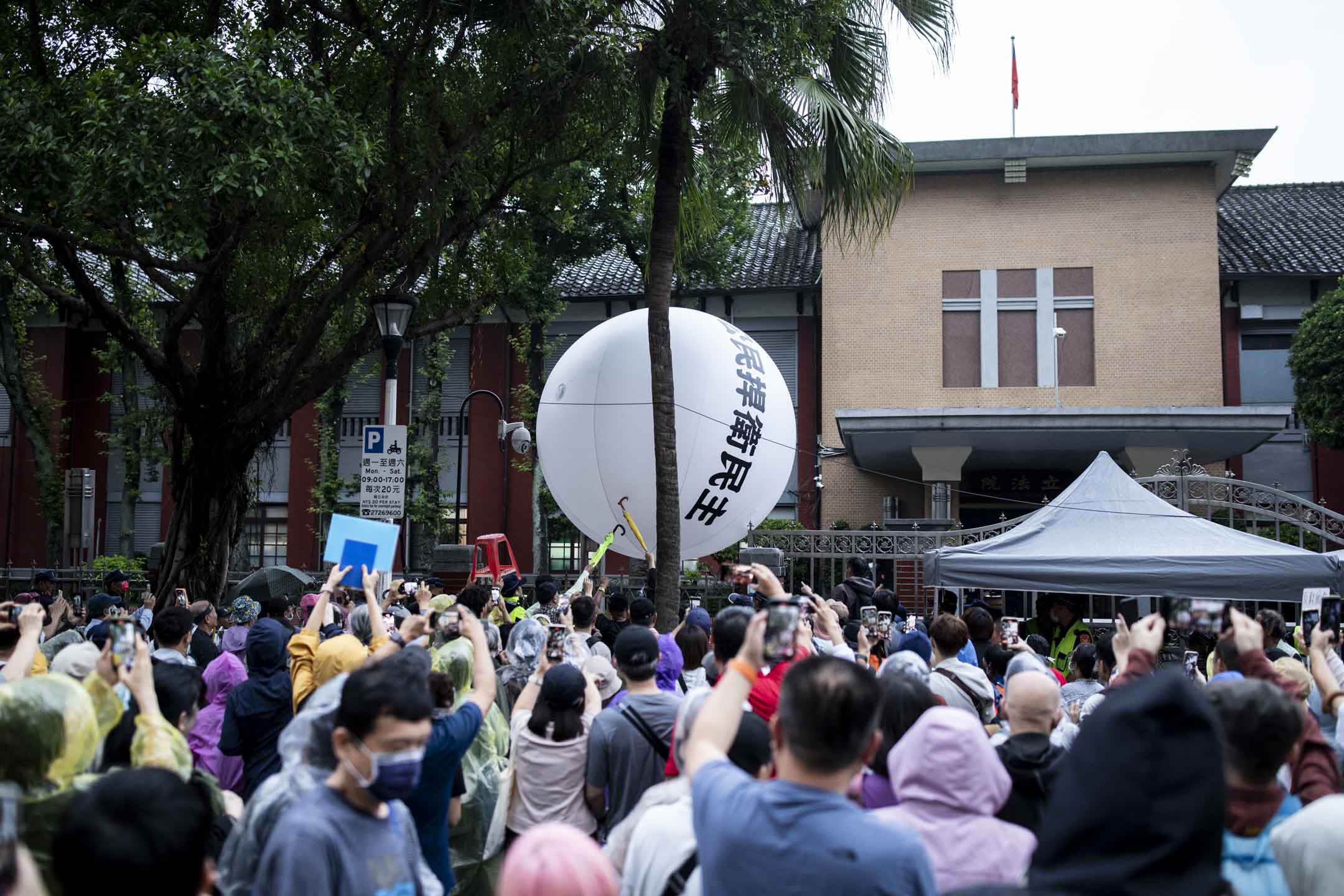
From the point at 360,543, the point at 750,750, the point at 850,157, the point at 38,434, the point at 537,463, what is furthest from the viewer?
the point at 38,434

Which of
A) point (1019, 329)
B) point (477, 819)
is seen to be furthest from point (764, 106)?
point (1019, 329)

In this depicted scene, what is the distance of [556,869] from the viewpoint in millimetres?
2369

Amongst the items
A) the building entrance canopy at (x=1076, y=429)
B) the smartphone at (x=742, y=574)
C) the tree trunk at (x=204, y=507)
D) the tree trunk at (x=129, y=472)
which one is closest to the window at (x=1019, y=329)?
the building entrance canopy at (x=1076, y=429)

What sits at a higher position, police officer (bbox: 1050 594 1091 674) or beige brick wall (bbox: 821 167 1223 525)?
beige brick wall (bbox: 821 167 1223 525)

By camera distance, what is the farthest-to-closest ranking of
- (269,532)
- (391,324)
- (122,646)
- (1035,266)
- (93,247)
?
1. (269,532)
2. (1035,266)
3. (93,247)
4. (391,324)
5. (122,646)

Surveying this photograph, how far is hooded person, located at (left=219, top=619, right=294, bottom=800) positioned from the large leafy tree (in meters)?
5.28

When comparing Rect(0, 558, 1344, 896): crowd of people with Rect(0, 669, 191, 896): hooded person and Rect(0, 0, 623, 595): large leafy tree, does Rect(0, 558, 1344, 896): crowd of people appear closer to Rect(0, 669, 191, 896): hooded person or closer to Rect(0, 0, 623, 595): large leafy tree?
Rect(0, 669, 191, 896): hooded person

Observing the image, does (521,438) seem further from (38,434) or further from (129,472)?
(38,434)

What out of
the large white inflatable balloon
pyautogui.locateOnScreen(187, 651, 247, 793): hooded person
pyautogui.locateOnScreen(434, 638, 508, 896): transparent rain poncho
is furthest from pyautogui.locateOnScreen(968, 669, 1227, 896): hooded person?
the large white inflatable balloon

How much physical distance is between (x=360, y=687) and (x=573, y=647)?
126 inches

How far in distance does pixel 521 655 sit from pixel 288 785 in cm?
A: 358

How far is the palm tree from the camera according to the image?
10734mm

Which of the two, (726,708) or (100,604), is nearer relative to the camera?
(726,708)

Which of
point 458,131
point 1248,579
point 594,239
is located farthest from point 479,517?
point 1248,579
